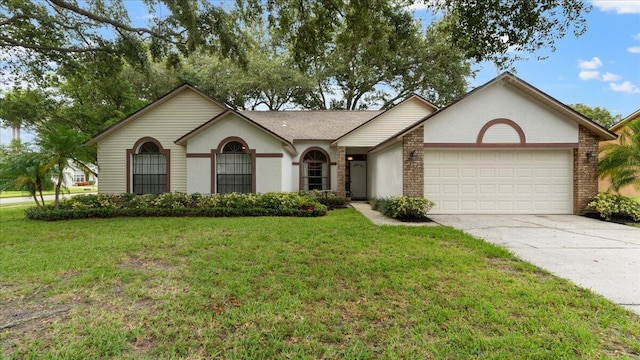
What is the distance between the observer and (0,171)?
1102 cm

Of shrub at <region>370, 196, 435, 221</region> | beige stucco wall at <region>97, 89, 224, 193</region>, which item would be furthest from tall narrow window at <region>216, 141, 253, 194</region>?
shrub at <region>370, 196, 435, 221</region>

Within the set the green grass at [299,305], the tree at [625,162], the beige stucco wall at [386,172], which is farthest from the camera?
the beige stucco wall at [386,172]

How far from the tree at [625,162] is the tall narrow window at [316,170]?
12007 millimetres

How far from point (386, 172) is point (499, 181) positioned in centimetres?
444

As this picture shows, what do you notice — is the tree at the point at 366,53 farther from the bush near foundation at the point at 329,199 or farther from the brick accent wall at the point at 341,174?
the bush near foundation at the point at 329,199

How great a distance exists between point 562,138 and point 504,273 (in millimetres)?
8939

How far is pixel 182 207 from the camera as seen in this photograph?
11672 millimetres

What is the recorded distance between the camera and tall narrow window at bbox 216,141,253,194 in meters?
13.4

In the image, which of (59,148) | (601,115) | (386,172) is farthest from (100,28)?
(601,115)

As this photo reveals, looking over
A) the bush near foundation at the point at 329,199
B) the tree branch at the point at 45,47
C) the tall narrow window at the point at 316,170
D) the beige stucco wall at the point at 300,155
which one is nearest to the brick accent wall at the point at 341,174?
the bush near foundation at the point at 329,199

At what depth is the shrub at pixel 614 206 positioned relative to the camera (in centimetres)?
960

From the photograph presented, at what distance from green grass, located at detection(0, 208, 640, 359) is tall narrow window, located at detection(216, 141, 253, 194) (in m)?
6.94

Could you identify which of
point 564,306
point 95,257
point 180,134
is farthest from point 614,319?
point 180,134

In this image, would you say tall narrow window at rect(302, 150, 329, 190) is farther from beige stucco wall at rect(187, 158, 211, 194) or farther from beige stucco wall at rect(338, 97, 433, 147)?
beige stucco wall at rect(187, 158, 211, 194)
